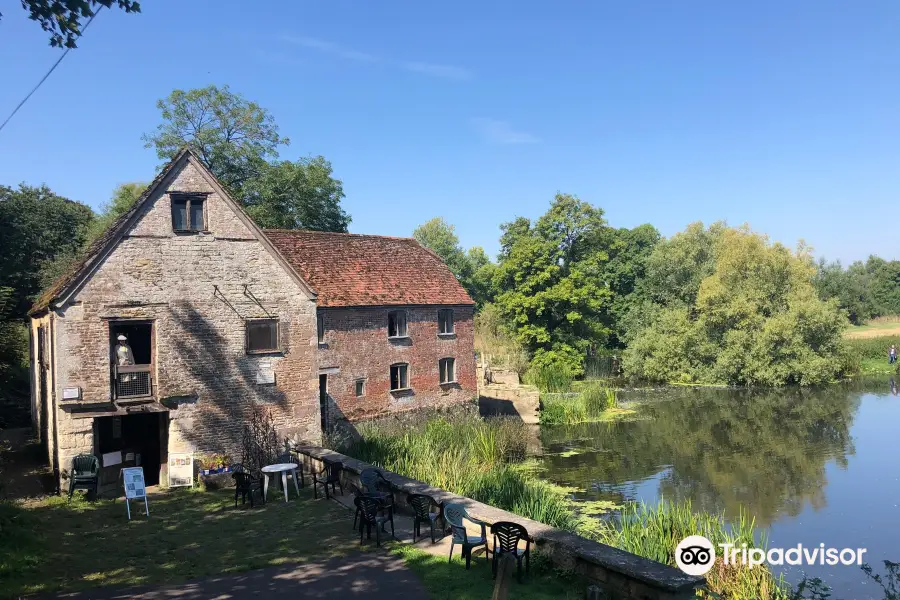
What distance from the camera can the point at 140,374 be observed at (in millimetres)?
15789

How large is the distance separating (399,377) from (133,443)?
36.9 ft

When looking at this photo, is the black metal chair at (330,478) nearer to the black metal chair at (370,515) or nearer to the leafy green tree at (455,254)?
the black metal chair at (370,515)

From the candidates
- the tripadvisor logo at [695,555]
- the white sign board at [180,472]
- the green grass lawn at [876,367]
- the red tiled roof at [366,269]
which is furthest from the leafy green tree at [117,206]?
the green grass lawn at [876,367]

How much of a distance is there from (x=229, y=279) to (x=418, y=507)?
9.56 meters

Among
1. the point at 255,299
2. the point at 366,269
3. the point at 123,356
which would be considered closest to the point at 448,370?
Result: the point at 366,269

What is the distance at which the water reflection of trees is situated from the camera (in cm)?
1791

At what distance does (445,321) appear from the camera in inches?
1150

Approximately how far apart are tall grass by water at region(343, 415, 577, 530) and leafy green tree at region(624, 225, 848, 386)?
72.6ft

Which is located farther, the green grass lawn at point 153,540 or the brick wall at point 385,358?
the brick wall at point 385,358

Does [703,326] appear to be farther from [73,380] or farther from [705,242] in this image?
[73,380]

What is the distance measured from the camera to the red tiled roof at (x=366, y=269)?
2527 cm

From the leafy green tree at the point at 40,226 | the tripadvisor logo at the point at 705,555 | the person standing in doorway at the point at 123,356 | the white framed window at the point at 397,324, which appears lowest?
the tripadvisor logo at the point at 705,555

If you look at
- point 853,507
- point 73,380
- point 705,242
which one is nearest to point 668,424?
point 853,507

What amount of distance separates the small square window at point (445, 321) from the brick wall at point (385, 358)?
31 cm
